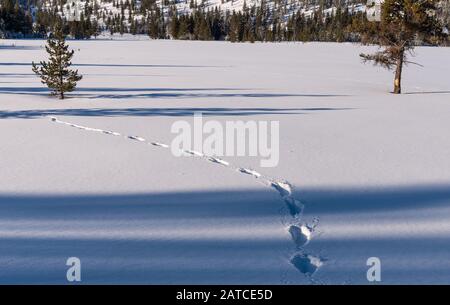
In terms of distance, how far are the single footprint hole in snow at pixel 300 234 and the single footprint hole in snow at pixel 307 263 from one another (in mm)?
307

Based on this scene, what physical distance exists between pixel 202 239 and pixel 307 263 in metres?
1.44

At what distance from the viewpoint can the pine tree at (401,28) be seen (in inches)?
880

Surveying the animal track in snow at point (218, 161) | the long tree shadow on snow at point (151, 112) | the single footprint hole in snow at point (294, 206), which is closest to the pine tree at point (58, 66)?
the long tree shadow on snow at point (151, 112)

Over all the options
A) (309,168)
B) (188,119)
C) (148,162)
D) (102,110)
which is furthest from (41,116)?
(309,168)

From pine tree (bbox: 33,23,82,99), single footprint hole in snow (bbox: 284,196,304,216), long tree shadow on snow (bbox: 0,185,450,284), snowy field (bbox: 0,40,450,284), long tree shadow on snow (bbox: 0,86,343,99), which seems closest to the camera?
long tree shadow on snow (bbox: 0,185,450,284)

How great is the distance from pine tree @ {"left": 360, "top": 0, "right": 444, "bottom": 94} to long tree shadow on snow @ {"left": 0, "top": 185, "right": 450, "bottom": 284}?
17.5 metres

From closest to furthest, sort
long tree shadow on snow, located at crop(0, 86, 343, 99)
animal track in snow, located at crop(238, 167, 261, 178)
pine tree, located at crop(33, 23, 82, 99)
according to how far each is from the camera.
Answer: animal track in snow, located at crop(238, 167, 261, 178) → pine tree, located at crop(33, 23, 82, 99) → long tree shadow on snow, located at crop(0, 86, 343, 99)

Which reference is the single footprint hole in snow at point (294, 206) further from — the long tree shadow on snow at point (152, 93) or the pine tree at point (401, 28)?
the pine tree at point (401, 28)

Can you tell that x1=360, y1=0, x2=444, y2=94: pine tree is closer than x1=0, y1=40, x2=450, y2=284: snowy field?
No

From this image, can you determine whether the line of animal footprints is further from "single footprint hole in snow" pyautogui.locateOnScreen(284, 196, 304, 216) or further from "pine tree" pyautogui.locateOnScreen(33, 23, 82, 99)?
"pine tree" pyautogui.locateOnScreen(33, 23, 82, 99)

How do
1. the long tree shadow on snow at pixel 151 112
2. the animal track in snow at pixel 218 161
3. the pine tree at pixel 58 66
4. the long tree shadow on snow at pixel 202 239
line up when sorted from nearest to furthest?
the long tree shadow on snow at pixel 202 239
the animal track in snow at pixel 218 161
the long tree shadow on snow at pixel 151 112
the pine tree at pixel 58 66

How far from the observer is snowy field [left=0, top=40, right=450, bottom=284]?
5.03 meters

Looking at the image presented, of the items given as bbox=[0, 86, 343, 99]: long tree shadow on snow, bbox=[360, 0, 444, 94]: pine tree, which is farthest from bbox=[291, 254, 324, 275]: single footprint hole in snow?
bbox=[360, 0, 444, 94]: pine tree

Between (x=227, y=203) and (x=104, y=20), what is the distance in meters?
197
